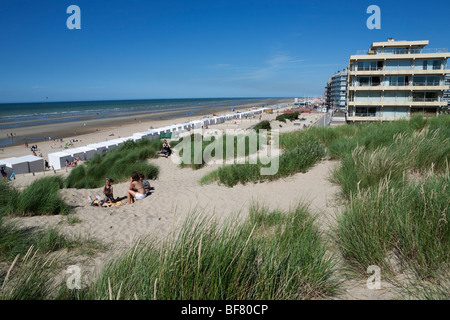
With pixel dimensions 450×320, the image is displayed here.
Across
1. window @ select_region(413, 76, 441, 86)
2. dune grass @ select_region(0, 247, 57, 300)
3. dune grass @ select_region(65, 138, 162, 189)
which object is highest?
window @ select_region(413, 76, 441, 86)

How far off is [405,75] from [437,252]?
32271 mm

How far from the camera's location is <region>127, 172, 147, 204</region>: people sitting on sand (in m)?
8.36

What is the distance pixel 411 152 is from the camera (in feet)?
17.9

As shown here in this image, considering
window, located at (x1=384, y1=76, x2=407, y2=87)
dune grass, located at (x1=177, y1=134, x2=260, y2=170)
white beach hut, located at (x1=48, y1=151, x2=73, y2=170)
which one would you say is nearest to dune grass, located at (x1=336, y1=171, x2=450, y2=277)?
dune grass, located at (x1=177, y1=134, x2=260, y2=170)

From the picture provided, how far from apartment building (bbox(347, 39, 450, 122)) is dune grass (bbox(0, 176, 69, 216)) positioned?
98.3 feet

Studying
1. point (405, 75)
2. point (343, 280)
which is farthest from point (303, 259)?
point (405, 75)

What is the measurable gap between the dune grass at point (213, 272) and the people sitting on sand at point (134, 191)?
612 cm

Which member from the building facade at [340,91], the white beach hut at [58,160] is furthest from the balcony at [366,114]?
the building facade at [340,91]

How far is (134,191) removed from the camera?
339 inches

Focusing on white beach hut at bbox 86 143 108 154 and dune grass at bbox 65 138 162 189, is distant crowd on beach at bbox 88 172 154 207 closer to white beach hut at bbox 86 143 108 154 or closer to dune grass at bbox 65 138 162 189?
dune grass at bbox 65 138 162 189

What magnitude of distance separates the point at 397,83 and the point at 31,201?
1305 inches

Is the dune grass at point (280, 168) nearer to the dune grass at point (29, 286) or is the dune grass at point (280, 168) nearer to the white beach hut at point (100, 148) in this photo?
the dune grass at point (29, 286)

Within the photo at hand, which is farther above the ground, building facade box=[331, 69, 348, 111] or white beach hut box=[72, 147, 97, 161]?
building facade box=[331, 69, 348, 111]

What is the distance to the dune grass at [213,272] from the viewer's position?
6.54 feet
